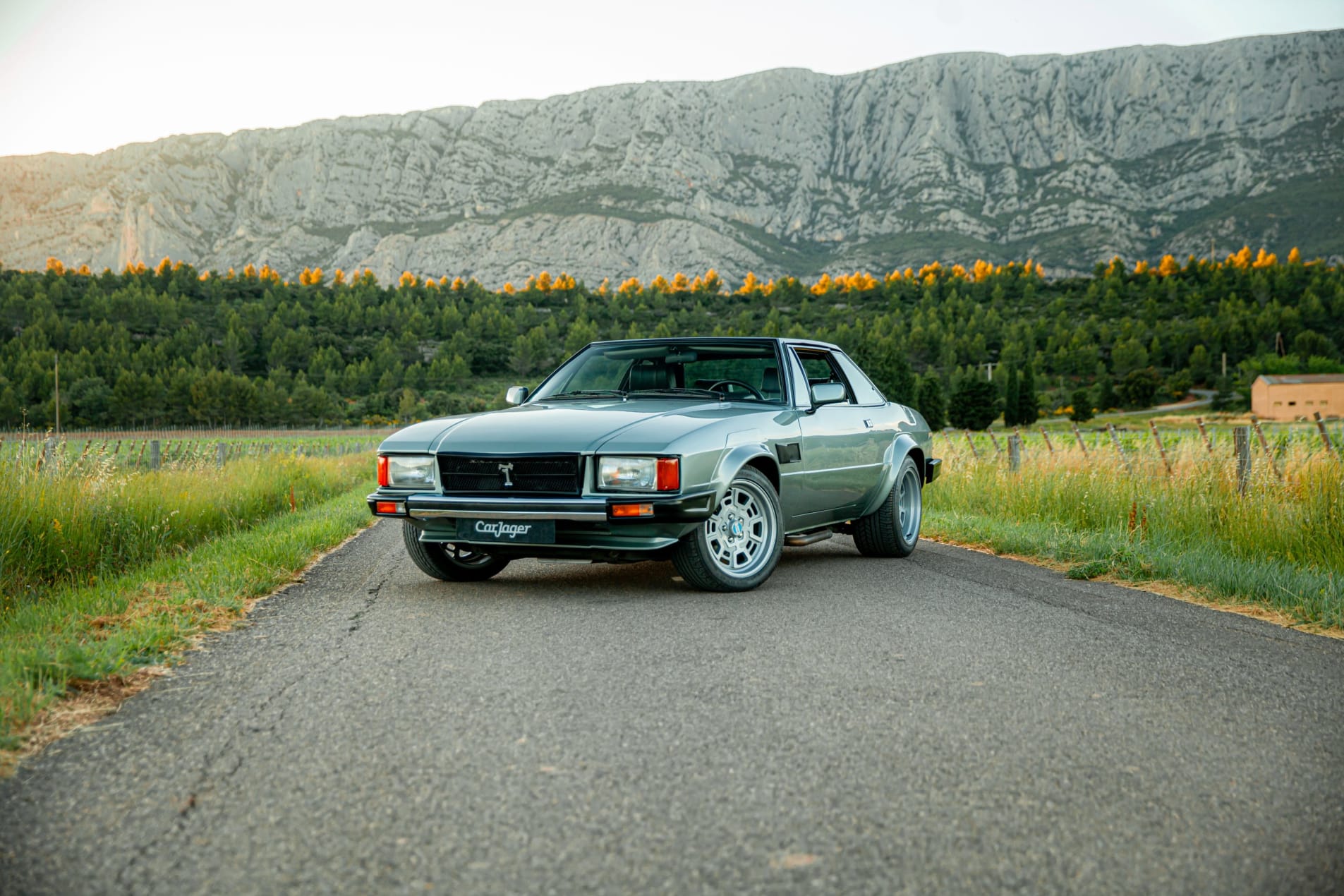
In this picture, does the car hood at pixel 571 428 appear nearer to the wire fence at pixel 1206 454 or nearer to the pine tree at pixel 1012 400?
the wire fence at pixel 1206 454

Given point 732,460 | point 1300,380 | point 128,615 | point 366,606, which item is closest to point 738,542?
point 732,460

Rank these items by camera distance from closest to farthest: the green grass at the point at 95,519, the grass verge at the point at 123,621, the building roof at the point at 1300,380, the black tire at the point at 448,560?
1. the grass verge at the point at 123,621
2. the black tire at the point at 448,560
3. the green grass at the point at 95,519
4. the building roof at the point at 1300,380

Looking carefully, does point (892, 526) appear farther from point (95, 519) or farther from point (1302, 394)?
point (1302, 394)

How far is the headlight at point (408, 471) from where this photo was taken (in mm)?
6297

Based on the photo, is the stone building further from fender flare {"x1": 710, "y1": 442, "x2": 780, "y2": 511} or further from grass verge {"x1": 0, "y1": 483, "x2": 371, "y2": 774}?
grass verge {"x1": 0, "y1": 483, "x2": 371, "y2": 774}

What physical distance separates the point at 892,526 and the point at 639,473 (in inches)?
122

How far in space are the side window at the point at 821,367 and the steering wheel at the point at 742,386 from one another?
76cm

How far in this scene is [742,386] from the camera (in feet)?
24.3

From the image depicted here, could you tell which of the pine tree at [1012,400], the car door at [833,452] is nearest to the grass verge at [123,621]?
the car door at [833,452]

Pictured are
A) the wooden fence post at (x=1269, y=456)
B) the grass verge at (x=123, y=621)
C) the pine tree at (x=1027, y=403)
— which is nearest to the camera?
the grass verge at (x=123, y=621)

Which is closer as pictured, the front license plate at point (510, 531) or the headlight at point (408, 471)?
the front license plate at point (510, 531)

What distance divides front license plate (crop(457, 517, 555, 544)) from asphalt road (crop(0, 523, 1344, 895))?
26.0 inches

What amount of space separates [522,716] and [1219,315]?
13539 centimetres

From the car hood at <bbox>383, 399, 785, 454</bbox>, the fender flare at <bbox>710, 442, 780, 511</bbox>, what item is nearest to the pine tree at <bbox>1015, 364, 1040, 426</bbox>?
the car hood at <bbox>383, 399, 785, 454</bbox>
